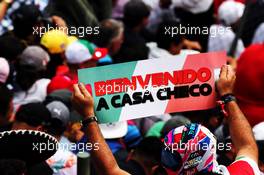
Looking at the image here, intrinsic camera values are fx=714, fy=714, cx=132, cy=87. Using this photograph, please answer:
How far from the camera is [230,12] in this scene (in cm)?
730

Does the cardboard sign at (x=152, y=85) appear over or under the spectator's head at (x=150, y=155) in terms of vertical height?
over

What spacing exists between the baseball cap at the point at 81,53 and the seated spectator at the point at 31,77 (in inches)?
9.9

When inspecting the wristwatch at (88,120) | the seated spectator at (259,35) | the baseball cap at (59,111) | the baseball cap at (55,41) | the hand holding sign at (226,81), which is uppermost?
the hand holding sign at (226,81)

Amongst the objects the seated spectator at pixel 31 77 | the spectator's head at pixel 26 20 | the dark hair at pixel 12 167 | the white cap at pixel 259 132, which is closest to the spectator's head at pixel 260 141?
the white cap at pixel 259 132

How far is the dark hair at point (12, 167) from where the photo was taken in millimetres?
3223

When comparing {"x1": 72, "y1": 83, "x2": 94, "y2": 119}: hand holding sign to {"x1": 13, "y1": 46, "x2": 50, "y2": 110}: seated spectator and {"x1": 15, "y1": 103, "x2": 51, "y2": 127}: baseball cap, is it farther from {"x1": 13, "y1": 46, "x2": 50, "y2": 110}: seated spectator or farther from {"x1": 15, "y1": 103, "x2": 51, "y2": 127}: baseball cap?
{"x1": 13, "y1": 46, "x2": 50, "y2": 110}: seated spectator

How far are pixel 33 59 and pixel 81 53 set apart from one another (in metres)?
0.47

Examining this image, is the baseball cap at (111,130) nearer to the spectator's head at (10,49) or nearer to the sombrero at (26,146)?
the sombrero at (26,146)

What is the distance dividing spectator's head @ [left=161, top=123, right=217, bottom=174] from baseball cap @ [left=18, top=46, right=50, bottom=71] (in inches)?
102

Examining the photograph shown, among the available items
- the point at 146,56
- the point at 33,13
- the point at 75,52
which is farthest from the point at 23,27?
the point at 146,56

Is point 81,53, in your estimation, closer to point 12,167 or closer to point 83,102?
point 83,102

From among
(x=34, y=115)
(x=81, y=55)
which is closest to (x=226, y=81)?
(x=34, y=115)

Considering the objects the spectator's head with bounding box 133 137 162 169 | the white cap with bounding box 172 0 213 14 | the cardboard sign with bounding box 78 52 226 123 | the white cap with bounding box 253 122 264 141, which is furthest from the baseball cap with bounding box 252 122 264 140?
the white cap with bounding box 172 0 213 14

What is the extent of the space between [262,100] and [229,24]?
6.71 feet
